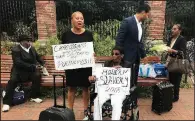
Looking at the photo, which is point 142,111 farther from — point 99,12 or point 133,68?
point 99,12

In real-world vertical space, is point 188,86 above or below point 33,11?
below

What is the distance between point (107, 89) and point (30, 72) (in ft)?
7.31

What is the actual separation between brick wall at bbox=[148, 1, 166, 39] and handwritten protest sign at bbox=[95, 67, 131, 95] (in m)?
4.41

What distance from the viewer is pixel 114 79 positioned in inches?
179

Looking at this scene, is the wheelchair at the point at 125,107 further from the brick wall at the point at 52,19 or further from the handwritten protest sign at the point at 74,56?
the brick wall at the point at 52,19

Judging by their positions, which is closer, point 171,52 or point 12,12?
point 171,52

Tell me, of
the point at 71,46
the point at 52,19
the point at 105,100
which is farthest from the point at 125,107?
the point at 52,19

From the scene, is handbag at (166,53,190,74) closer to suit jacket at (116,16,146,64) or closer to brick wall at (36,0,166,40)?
suit jacket at (116,16,146,64)

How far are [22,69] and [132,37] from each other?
2420 mm

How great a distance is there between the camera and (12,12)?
9680mm

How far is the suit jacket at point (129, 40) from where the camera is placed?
5012mm

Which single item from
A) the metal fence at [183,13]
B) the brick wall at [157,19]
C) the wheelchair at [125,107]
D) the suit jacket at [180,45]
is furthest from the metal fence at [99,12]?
the wheelchair at [125,107]

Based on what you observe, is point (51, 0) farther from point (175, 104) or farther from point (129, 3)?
point (175, 104)

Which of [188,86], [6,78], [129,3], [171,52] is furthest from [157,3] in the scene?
[6,78]
